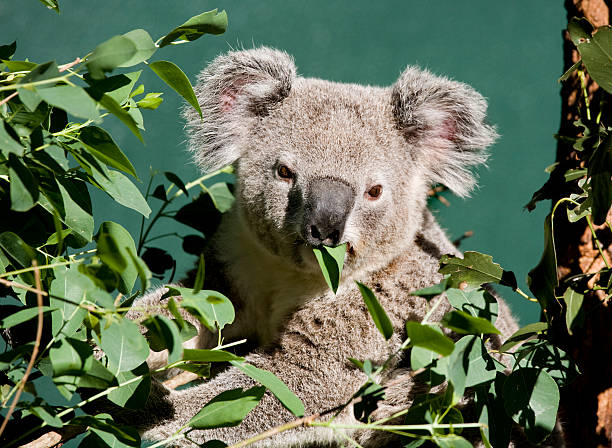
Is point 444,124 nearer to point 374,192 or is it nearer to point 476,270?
point 374,192

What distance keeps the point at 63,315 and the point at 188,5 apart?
9.03 ft

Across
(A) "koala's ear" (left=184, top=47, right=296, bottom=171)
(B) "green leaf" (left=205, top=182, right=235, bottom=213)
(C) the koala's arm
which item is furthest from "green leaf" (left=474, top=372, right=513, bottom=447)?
(B) "green leaf" (left=205, top=182, right=235, bottom=213)

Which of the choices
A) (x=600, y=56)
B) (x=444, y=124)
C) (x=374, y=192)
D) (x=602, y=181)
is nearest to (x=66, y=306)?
(x=602, y=181)

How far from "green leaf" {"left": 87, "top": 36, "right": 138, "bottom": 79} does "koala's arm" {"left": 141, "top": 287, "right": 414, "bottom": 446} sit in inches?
56.7

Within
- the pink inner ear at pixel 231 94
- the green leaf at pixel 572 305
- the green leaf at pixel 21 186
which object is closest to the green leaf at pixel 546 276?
the green leaf at pixel 572 305

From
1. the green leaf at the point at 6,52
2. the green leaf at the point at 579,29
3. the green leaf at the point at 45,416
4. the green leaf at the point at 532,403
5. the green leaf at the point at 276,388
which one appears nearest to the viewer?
the green leaf at the point at 45,416

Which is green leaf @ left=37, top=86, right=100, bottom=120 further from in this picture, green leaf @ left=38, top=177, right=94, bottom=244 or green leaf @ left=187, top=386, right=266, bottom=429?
green leaf @ left=187, top=386, right=266, bottom=429

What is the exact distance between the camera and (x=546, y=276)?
1.45 meters

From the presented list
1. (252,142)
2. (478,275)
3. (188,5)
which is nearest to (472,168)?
(252,142)

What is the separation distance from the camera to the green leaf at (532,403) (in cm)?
145

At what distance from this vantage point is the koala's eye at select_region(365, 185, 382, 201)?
7.73ft

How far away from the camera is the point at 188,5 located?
143 inches

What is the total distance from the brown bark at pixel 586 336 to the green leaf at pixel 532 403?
94 centimetres

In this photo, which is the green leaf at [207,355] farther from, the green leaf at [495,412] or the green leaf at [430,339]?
the green leaf at [495,412]
